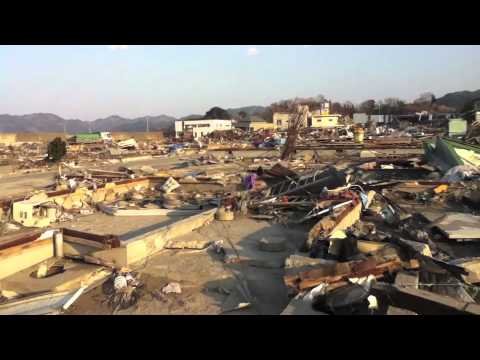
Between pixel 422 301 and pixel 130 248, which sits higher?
pixel 422 301

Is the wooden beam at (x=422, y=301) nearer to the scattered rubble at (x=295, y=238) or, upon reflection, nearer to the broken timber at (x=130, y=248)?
the scattered rubble at (x=295, y=238)

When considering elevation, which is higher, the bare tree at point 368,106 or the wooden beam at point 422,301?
the bare tree at point 368,106

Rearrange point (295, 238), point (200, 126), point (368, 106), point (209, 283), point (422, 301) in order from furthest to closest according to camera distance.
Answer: point (368, 106) < point (200, 126) < point (295, 238) < point (209, 283) < point (422, 301)

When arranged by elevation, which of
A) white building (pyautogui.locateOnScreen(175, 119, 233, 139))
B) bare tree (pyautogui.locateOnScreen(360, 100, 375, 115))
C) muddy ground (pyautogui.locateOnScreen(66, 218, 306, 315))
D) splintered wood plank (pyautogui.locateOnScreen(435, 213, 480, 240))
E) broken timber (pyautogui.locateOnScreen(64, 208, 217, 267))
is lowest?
muddy ground (pyautogui.locateOnScreen(66, 218, 306, 315))

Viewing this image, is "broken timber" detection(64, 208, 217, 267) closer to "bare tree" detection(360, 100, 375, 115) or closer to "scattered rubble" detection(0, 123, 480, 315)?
"scattered rubble" detection(0, 123, 480, 315)

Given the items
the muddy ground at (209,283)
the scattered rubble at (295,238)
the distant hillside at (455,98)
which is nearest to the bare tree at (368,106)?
the distant hillside at (455,98)

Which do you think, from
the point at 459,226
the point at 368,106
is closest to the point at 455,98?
the point at 368,106

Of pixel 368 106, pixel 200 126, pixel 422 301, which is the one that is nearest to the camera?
pixel 422 301

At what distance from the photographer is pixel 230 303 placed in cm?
468

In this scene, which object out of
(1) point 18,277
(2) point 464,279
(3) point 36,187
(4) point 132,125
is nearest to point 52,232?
(1) point 18,277


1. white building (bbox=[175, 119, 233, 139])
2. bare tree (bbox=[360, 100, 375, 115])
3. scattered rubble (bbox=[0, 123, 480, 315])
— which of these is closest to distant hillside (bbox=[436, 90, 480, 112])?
bare tree (bbox=[360, 100, 375, 115])

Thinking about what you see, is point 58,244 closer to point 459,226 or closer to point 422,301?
point 422,301

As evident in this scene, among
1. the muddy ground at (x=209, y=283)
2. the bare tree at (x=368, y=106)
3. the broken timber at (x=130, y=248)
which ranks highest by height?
the bare tree at (x=368, y=106)

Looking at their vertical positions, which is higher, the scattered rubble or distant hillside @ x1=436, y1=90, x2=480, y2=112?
distant hillside @ x1=436, y1=90, x2=480, y2=112
